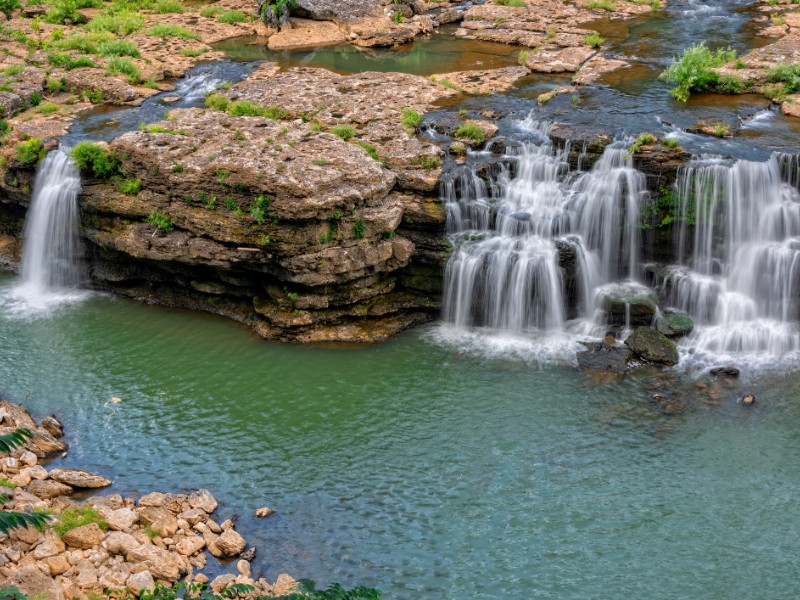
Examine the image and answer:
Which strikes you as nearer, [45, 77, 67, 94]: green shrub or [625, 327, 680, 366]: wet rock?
[625, 327, 680, 366]: wet rock

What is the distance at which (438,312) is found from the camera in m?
25.1

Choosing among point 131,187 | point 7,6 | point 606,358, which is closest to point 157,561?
point 606,358

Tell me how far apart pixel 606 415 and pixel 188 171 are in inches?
480

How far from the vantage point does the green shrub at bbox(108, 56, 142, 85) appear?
32.8 metres

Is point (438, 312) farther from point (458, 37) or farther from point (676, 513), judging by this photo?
point (458, 37)

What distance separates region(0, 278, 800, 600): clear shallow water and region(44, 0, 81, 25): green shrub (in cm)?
1811

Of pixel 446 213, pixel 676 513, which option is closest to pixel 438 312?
pixel 446 213

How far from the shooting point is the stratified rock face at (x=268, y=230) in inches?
923

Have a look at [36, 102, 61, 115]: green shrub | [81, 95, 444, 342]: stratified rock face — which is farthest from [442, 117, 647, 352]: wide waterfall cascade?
[36, 102, 61, 115]: green shrub

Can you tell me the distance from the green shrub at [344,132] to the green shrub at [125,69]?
9.67m

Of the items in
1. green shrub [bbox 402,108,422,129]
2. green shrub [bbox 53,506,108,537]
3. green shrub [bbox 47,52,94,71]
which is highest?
green shrub [bbox 47,52,94,71]

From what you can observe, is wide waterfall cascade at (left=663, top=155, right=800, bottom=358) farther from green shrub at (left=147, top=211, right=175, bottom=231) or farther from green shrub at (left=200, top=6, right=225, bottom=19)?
green shrub at (left=200, top=6, right=225, bottom=19)

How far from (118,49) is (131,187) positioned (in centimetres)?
1189

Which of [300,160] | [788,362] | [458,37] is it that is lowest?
[788,362]
